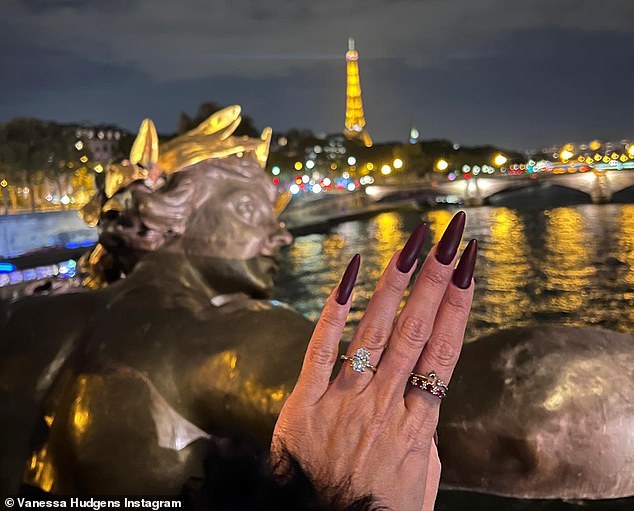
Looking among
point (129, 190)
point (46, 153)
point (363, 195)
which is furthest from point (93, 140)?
point (129, 190)

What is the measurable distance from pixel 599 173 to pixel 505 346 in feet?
180

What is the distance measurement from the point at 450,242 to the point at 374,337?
0.18 m

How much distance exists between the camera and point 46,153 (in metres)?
30.8

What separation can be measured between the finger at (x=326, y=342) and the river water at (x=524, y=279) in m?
0.68

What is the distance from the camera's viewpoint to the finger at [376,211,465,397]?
989mm

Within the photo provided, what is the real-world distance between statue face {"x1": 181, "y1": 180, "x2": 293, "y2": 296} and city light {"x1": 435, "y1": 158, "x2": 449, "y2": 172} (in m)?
72.2

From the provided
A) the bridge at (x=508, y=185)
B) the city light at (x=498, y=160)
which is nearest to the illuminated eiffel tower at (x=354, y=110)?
the city light at (x=498, y=160)

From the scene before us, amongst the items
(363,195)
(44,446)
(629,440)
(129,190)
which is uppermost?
(129,190)

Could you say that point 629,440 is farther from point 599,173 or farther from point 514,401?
point 599,173

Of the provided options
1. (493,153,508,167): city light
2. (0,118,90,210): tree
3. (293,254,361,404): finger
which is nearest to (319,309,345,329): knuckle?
(293,254,361,404): finger

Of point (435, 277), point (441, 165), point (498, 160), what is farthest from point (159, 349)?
point (498, 160)

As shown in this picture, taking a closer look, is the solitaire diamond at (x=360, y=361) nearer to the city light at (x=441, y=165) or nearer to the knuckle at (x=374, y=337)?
the knuckle at (x=374, y=337)

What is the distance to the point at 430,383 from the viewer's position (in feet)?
3.28

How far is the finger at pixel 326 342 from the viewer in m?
0.97
